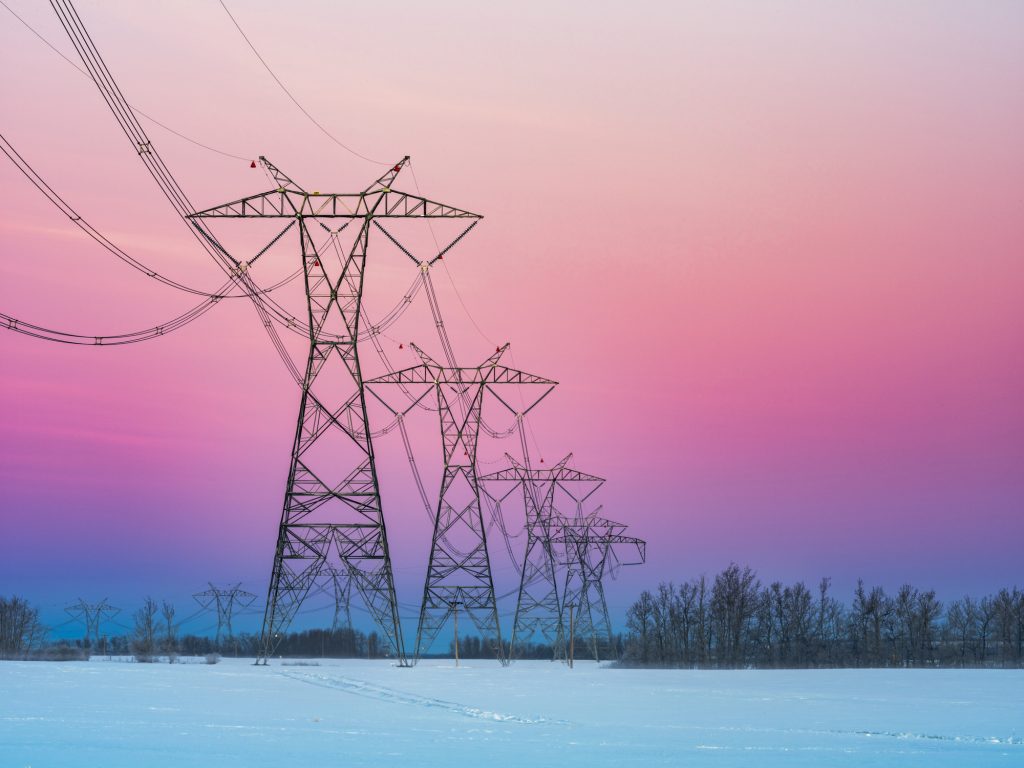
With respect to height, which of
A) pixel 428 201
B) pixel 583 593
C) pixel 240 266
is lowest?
pixel 583 593

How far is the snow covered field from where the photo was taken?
20.3 m

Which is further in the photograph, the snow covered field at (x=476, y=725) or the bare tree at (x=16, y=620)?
the bare tree at (x=16, y=620)

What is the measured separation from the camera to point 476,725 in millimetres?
26141

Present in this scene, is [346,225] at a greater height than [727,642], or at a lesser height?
greater

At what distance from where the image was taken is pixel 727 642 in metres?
122

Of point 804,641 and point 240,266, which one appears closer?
point 240,266

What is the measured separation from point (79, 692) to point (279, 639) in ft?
59.4

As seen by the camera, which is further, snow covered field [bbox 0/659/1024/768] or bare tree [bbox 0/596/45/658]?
bare tree [bbox 0/596/45/658]

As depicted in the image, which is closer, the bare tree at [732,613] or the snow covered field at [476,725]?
the snow covered field at [476,725]

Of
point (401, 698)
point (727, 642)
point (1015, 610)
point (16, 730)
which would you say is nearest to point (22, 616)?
point (727, 642)

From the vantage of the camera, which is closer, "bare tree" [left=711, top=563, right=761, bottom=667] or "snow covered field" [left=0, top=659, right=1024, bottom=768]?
"snow covered field" [left=0, top=659, right=1024, bottom=768]

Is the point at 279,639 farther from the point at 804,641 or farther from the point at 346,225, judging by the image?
the point at 804,641

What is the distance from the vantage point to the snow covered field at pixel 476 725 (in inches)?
798

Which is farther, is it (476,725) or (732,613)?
(732,613)
